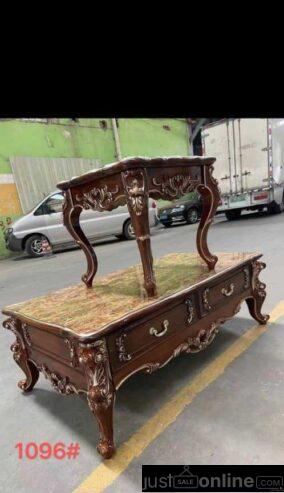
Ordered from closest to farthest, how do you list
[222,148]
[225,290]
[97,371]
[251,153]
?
[97,371]
[225,290]
[251,153]
[222,148]

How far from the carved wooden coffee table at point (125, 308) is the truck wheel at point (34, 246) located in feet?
19.8

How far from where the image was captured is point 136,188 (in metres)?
1.56

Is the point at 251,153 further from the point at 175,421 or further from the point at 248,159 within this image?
Result: the point at 175,421

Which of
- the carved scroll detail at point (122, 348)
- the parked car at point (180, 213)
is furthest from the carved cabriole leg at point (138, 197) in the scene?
the parked car at point (180, 213)

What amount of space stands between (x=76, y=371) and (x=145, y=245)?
2.38ft

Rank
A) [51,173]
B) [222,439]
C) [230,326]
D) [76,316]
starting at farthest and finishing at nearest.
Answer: [51,173] → [230,326] → [76,316] → [222,439]

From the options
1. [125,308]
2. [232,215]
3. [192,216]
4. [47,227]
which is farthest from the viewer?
[192,216]

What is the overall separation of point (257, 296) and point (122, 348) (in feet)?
4.59

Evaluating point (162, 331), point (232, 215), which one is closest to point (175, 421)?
point (162, 331)

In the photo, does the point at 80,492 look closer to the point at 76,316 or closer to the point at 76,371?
the point at 76,371

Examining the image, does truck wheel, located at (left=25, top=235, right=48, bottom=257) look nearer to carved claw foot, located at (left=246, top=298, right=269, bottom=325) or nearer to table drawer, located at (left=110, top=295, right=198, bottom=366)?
carved claw foot, located at (left=246, top=298, right=269, bottom=325)

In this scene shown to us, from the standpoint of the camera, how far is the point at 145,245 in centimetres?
166
